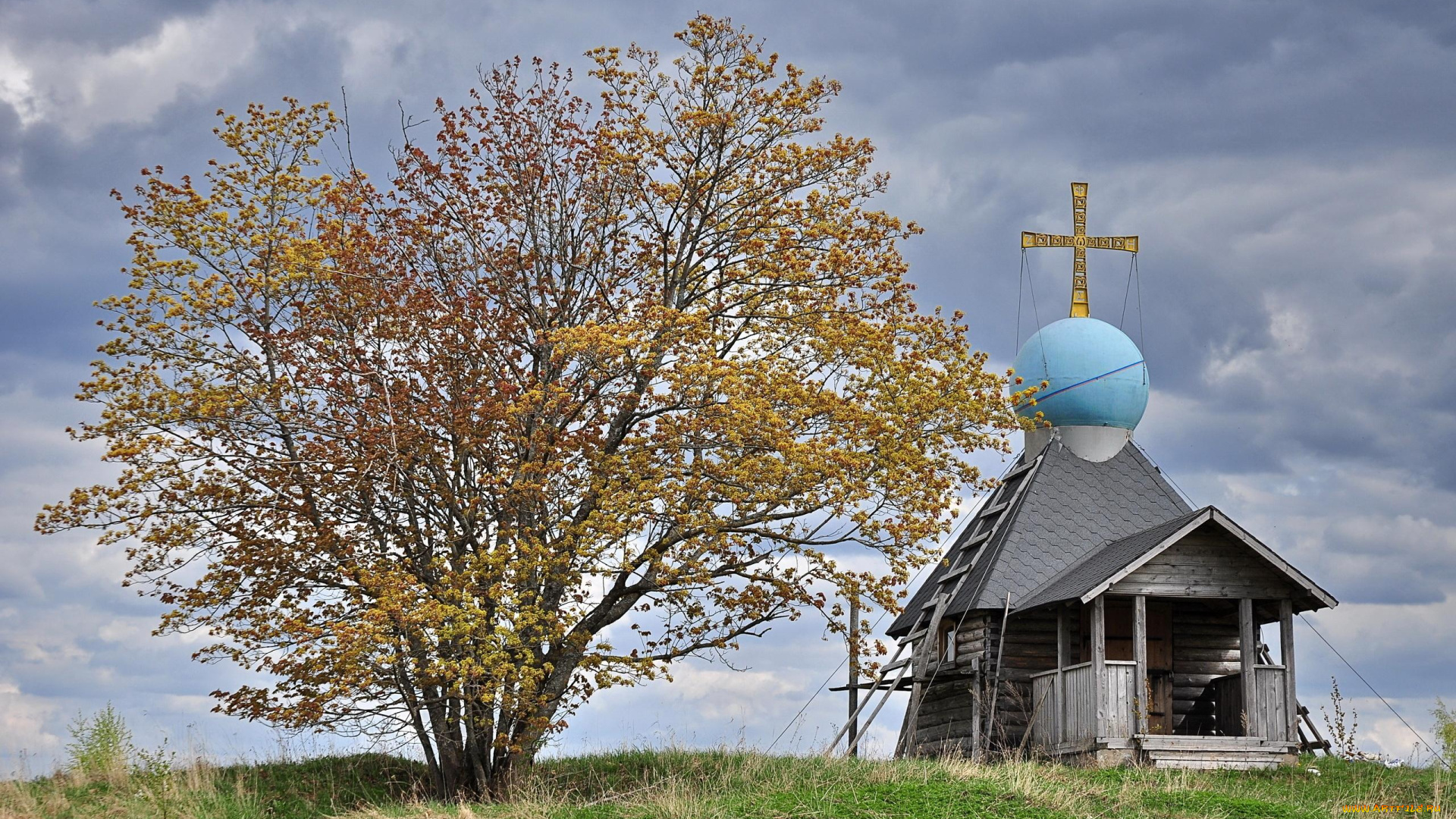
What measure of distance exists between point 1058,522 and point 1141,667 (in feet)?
15.7

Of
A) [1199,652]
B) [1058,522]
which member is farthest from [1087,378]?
[1199,652]

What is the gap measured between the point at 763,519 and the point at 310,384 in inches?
265

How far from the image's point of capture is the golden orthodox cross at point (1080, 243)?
96.9 ft

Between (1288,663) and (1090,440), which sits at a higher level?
(1090,440)

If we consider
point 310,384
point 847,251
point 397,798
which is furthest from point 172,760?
point 847,251

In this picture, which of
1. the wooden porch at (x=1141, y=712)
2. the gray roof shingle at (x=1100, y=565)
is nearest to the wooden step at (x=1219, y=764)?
the wooden porch at (x=1141, y=712)

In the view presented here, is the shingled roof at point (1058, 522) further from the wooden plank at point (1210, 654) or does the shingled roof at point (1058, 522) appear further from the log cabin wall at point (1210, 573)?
the wooden plank at point (1210, 654)

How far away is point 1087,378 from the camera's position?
27812mm

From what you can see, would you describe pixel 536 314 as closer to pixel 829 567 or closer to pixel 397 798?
pixel 829 567

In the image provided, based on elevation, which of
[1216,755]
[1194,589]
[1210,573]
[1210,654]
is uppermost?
[1210,573]

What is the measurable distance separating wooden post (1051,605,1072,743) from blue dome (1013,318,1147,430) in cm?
558

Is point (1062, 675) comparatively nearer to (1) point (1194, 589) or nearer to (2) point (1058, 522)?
(1) point (1194, 589)

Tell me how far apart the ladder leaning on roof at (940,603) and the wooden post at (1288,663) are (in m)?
5.02

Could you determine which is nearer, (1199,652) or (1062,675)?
(1062,675)
